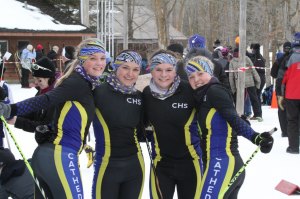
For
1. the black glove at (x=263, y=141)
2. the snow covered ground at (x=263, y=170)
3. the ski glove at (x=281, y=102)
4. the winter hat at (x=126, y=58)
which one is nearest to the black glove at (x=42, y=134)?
the winter hat at (x=126, y=58)

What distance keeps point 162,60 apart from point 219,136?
823mm

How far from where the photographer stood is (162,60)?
4.39 metres

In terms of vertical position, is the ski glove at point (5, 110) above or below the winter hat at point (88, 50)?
below

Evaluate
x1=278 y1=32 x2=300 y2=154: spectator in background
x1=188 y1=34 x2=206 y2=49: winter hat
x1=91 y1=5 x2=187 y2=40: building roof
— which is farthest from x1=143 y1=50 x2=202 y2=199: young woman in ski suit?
x1=91 y1=5 x2=187 y2=40: building roof

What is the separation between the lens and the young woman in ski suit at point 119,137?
13.7ft

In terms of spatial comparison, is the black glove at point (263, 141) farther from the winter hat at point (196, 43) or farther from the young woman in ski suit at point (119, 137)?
the winter hat at point (196, 43)

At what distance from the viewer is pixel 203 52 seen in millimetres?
7477

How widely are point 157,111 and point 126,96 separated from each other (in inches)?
12.0

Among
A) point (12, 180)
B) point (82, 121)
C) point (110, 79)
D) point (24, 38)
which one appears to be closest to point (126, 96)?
point (110, 79)

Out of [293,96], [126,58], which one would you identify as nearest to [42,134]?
[126,58]

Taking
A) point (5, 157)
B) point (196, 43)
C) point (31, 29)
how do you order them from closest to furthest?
point (5, 157)
point (196, 43)
point (31, 29)

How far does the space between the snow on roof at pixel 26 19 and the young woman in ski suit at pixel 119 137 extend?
24380 mm

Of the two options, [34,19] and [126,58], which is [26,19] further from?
[126,58]

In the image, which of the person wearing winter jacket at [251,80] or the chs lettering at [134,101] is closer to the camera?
the chs lettering at [134,101]
